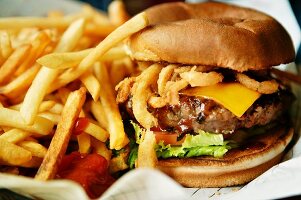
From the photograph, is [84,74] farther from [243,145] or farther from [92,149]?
[243,145]

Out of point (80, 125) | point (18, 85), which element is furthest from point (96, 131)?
point (18, 85)

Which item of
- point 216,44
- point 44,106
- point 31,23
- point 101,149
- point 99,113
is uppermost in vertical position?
point 216,44

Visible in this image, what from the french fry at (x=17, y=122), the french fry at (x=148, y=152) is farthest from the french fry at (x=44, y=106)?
the french fry at (x=148, y=152)

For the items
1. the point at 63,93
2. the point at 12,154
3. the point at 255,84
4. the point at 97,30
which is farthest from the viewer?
the point at 97,30

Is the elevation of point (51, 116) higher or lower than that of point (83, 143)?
higher

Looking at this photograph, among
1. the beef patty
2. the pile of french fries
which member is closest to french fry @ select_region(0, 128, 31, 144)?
the pile of french fries

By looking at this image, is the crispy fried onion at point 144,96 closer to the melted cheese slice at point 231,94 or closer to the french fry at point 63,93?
the melted cheese slice at point 231,94

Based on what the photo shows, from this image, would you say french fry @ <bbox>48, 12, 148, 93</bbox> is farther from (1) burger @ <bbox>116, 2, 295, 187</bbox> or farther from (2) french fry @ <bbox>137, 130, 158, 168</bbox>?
(2) french fry @ <bbox>137, 130, 158, 168</bbox>

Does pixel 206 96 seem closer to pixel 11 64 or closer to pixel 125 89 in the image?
pixel 125 89
